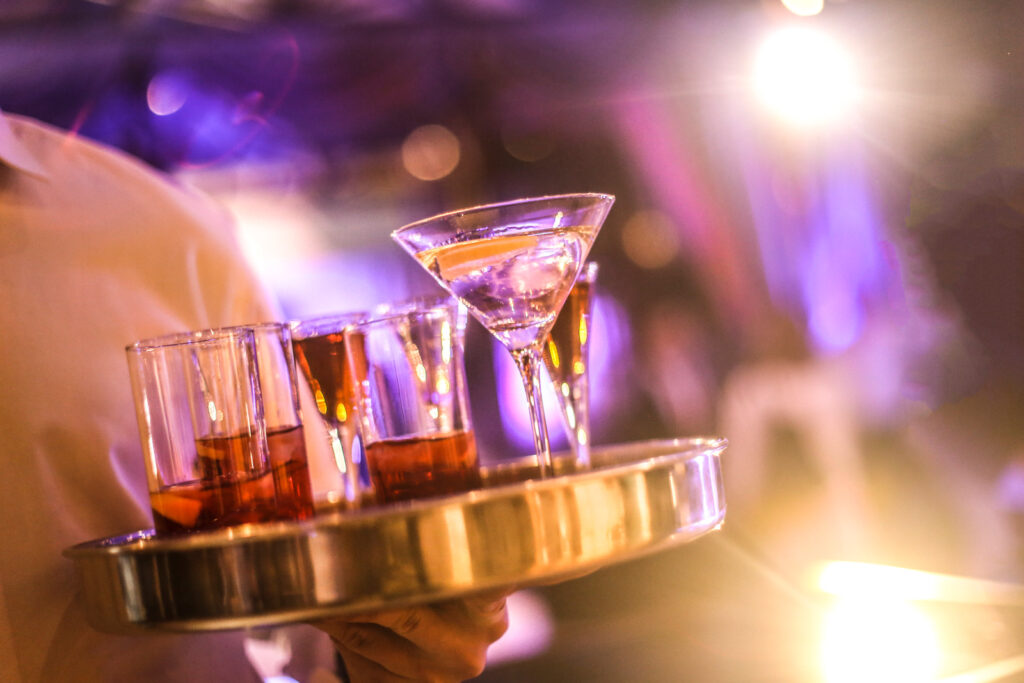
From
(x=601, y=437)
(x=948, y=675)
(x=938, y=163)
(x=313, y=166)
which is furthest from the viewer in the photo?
(x=601, y=437)

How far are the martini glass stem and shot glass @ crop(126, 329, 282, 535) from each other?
24cm

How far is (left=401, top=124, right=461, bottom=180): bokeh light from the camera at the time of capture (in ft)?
14.0

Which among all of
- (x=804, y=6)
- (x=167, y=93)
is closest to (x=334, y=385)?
(x=167, y=93)

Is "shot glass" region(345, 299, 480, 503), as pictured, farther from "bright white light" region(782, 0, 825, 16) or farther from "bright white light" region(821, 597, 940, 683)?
"bright white light" region(782, 0, 825, 16)

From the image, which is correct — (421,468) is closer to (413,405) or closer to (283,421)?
(413,405)

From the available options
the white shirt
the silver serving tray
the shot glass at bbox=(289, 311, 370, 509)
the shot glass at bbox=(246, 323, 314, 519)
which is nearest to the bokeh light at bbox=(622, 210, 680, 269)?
the white shirt

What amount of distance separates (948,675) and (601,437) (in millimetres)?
2761

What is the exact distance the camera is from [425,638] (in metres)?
0.83

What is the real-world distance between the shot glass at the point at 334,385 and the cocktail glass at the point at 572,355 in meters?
0.25

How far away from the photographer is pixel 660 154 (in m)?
4.24

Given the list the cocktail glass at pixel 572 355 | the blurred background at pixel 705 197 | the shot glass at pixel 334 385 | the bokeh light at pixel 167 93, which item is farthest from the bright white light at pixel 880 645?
the bokeh light at pixel 167 93

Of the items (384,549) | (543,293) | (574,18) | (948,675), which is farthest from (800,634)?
(574,18)

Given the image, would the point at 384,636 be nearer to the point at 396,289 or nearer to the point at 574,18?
the point at 574,18

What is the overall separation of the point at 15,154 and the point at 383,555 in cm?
81
